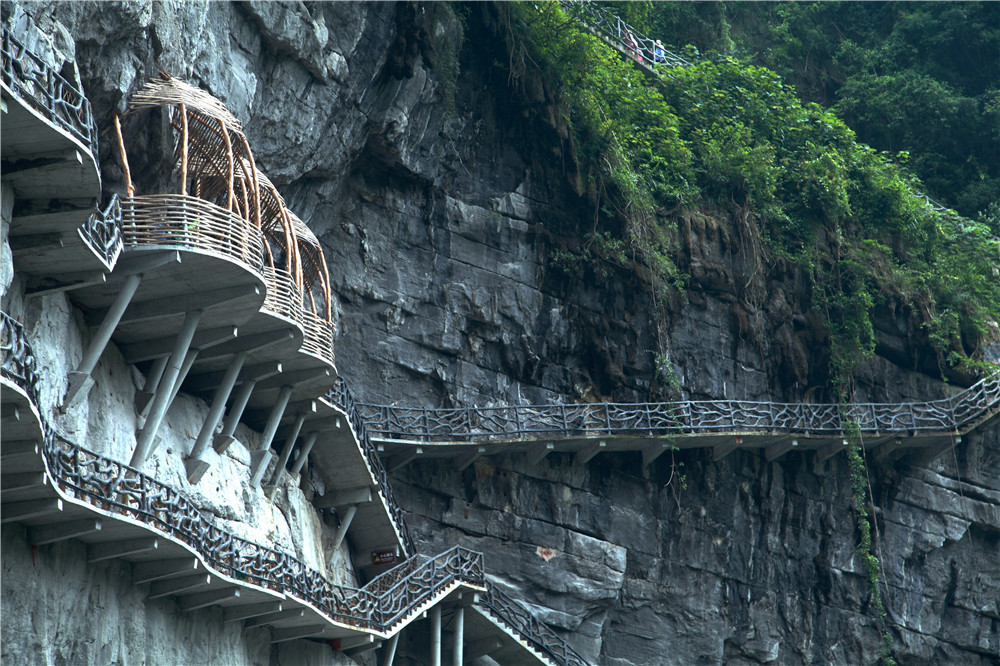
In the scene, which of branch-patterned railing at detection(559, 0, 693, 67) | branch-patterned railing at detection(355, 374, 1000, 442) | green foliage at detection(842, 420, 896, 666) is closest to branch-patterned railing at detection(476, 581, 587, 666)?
branch-patterned railing at detection(355, 374, 1000, 442)

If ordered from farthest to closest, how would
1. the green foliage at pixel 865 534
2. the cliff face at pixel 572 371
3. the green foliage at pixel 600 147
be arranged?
the green foliage at pixel 600 147 → the green foliage at pixel 865 534 → the cliff face at pixel 572 371

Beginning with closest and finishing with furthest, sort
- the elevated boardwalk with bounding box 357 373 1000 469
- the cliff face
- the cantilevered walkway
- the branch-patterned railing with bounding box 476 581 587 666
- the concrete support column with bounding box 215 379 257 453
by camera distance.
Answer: the cantilevered walkway → the concrete support column with bounding box 215 379 257 453 → the branch-patterned railing with bounding box 476 581 587 666 → the elevated boardwalk with bounding box 357 373 1000 469 → the cliff face

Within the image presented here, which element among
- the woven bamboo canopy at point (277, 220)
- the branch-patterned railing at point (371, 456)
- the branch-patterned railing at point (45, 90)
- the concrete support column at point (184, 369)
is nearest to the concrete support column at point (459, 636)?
the branch-patterned railing at point (371, 456)

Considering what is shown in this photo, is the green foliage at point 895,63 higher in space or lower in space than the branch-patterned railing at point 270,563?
higher

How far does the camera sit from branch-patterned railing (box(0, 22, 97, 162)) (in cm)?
1359

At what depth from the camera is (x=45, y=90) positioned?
46.4 feet

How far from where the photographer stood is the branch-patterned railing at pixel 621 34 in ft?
108

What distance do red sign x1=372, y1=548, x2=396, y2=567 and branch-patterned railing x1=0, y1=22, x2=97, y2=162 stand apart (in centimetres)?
1207

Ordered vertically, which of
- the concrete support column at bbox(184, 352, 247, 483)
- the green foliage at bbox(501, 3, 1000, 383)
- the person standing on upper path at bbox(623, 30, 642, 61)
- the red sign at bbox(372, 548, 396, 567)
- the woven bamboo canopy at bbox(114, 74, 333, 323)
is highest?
the person standing on upper path at bbox(623, 30, 642, 61)

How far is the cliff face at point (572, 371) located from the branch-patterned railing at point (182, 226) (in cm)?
677

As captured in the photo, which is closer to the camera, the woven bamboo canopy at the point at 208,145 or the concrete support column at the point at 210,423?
the woven bamboo canopy at the point at 208,145

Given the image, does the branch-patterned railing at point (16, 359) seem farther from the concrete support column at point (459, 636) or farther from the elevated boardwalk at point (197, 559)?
the concrete support column at point (459, 636)

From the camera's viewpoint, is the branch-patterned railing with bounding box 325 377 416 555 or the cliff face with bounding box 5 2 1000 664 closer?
the branch-patterned railing with bounding box 325 377 416 555

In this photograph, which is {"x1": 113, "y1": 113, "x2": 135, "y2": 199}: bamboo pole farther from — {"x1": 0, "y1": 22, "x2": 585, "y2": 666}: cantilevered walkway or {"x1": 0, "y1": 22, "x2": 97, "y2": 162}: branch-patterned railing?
{"x1": 0, "y1": 22, "x2": 97, "y2": 162}: branch-patterned railing
